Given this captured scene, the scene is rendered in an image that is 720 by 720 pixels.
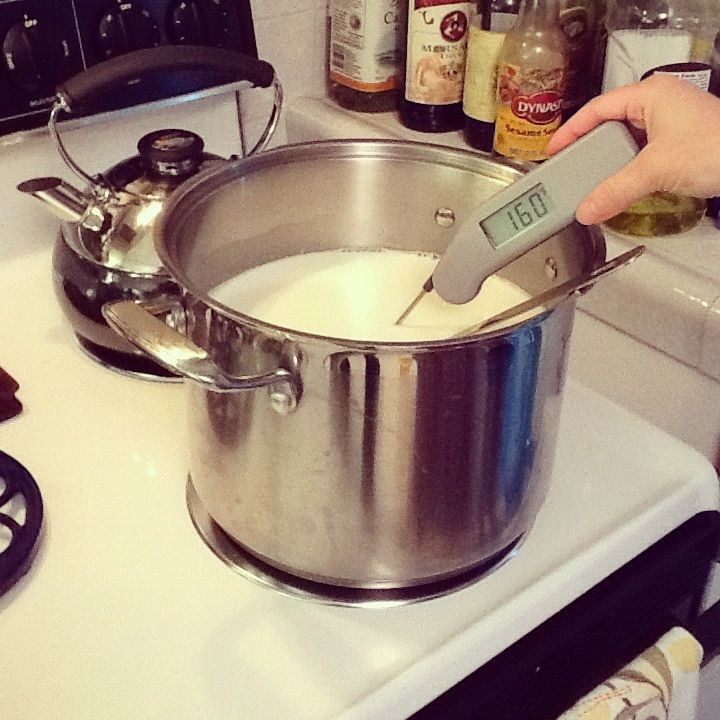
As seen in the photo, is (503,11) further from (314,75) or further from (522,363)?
(522,363)

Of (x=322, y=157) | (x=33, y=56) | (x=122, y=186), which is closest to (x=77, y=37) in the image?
(x=33, y=56)

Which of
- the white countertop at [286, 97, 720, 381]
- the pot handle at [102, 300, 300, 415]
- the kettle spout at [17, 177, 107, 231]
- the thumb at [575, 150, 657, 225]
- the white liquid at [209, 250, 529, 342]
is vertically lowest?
the white countertop at [286, 97, 720, 381]

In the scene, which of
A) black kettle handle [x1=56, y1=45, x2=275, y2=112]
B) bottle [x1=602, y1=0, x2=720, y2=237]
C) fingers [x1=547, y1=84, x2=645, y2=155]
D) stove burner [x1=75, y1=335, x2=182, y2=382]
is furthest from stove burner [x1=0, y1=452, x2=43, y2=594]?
bottle [x1=602, y1=0, x2=720, y2=237]

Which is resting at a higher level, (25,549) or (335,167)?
(335,167)

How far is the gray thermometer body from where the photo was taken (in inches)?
20.5

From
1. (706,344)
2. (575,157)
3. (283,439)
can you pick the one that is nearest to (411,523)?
(283,439)

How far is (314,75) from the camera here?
1.04 m

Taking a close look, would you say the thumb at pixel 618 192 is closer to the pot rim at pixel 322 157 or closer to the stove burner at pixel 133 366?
the pot rim at pixel 322 157

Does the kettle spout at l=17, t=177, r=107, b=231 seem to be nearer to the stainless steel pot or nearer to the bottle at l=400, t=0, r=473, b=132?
the stainless steel pot

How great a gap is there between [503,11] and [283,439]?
56 centimetres

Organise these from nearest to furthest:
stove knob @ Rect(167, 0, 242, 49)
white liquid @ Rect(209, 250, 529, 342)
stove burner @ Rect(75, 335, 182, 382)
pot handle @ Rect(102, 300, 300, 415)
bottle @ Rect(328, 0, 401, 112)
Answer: pot handle @ Rect(102, 300, 300, 415)
white liquid @ Rect(209, 250, 529, 342)
stove burner @ Rect(75, 335, 182, 382)
stove knob @ Rect(167, 0, 242, 49)
bottle @ Rect(328, 0, 401, 112)

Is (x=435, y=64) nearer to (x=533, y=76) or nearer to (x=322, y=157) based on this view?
(x=533, y=76)

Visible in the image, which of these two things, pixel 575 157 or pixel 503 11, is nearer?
pixel 575 157

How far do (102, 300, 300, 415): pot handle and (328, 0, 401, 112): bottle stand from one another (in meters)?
0.55
